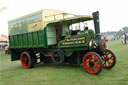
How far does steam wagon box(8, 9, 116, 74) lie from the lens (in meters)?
4.84

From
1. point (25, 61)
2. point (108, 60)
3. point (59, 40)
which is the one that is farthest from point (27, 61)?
point (108, 60)

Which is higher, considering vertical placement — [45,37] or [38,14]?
[38,14]

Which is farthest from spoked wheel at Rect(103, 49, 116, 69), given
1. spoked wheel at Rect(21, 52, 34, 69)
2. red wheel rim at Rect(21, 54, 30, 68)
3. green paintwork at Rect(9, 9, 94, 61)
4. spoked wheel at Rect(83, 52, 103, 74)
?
red wheel rim at Rect(21, 54, 30, 68)

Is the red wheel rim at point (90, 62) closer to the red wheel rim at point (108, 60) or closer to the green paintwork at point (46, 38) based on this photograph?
the green paintwork at point (46, 38)

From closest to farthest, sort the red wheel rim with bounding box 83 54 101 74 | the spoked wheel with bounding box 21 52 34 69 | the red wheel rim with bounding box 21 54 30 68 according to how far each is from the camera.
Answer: the red wheel rim with bounding box 83 54 101 74 < the spoked wheel with bounding box 21 52 34 69 < the red wheel rim with bounding box 21 54 30 68

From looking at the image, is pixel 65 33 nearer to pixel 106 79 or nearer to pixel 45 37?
pixel 45 37

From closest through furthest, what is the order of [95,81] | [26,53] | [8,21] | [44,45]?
[95,81] → [44,45] → [26,53] → [8,21]

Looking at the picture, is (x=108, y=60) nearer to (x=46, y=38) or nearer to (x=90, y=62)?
(x=90, y=62)

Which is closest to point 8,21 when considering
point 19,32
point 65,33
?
point 19,32

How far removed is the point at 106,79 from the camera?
4004 mm

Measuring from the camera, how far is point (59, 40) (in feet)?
21.1

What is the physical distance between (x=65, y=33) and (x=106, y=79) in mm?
2967

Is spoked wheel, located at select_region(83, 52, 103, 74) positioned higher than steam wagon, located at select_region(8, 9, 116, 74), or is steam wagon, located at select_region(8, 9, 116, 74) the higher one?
steam wagon, located at select_region(8, 9, 116, 74)

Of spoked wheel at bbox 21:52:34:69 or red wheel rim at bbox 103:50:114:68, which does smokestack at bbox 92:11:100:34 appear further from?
spoked wheel at bbox 21:52:34:69
